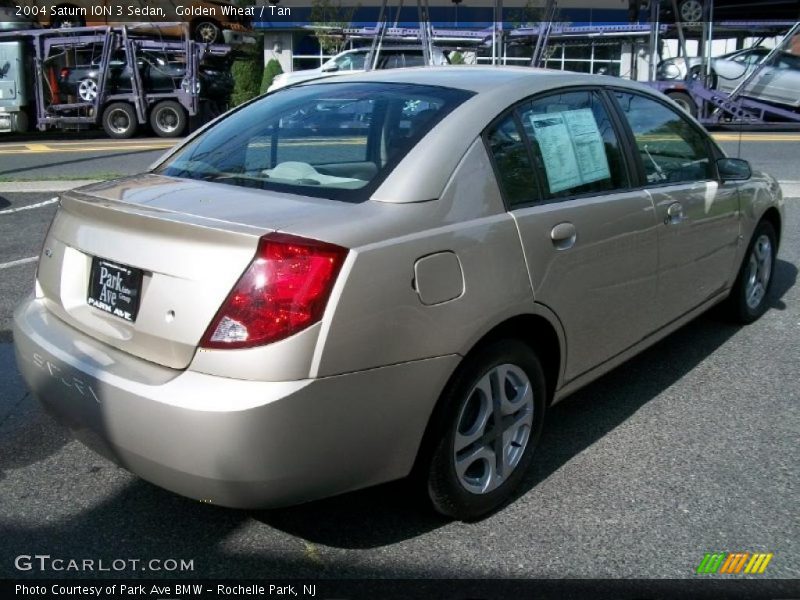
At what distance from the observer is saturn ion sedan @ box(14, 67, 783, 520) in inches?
95.0

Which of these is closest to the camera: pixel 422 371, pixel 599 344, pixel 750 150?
pixel 422 371

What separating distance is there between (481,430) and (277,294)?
978 millimetres

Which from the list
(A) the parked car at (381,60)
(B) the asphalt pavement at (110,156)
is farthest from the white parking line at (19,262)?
(A) the parked car at (381,60)

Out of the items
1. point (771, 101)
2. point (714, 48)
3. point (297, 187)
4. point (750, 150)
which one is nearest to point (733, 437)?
point (297, 187)

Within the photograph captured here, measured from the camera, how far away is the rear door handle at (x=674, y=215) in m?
3.83

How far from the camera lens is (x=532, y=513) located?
122 inches

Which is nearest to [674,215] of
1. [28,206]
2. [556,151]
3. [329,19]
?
[556,151]

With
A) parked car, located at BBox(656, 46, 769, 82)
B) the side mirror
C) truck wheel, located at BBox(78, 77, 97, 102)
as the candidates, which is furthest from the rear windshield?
truck wheel, located at BBox(78, 77, 97, 102)

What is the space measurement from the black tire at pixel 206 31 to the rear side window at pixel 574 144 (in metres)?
19.1

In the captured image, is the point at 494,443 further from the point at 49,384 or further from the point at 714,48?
the point at 714,48

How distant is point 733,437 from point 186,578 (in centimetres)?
241

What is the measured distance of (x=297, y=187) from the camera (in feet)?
9.59

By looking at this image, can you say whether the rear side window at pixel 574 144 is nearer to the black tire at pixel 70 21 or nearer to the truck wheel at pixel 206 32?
the truck wheel at pixel 206 32

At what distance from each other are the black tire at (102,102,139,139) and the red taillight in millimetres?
18981
